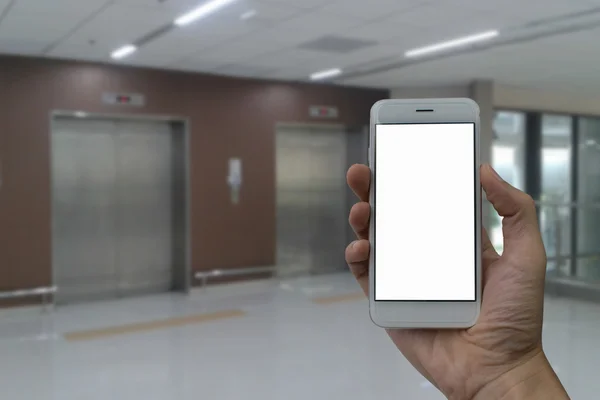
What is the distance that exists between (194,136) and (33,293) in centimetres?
304

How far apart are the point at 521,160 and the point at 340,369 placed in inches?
336

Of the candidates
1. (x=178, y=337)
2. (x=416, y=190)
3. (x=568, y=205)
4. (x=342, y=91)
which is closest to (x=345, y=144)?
(x=342, y=91)

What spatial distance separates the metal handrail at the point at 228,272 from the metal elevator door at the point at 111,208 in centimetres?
54

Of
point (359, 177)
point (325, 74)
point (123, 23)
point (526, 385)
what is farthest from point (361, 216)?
point (325, 74)

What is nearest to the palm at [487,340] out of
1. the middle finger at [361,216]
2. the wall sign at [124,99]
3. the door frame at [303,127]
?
the middle finger at [361,216]

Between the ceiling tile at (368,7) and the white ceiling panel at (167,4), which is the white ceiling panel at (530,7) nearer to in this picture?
the ceiling tile at (368,7)

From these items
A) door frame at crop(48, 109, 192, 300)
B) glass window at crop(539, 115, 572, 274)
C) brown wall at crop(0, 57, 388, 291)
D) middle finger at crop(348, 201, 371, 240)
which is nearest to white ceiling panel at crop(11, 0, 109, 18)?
brown wall at crop(0, 57, 388, 291)

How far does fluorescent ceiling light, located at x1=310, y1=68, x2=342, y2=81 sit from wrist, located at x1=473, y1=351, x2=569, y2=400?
7660mm

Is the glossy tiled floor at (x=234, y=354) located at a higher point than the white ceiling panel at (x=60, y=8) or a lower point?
lower

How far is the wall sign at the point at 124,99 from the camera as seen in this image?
814 centimetres

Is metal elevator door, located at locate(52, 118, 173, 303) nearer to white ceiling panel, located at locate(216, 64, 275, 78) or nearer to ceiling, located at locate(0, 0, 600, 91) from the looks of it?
ceiling, located at locate(0, 0, 600, 91)

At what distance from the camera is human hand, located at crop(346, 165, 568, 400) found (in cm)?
150

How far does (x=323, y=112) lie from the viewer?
400 inches

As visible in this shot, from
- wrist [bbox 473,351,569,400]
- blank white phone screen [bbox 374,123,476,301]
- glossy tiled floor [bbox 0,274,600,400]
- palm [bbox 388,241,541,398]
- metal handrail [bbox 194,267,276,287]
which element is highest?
blank white phone screen [bbox 374,123,476,301]
